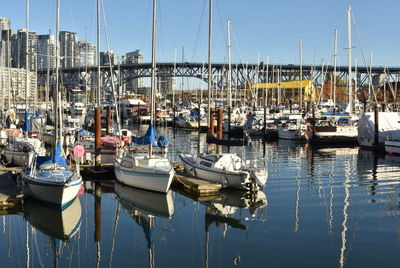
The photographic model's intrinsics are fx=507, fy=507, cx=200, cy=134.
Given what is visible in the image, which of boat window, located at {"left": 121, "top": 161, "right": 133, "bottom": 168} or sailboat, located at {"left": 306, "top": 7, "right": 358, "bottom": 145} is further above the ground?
sailboat, located at {"left": 306, "top": 7, "right": 358, "bottom": 145}

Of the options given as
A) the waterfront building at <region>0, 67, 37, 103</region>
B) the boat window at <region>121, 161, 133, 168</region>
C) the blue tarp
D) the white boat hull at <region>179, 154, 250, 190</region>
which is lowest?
the white boat hull at <region>179, 154, 250, 190</region>

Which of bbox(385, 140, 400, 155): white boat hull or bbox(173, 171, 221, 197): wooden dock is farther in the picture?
bbox(385, 140, 400, 155): white boat hull

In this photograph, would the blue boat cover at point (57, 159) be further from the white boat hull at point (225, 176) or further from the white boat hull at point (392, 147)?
the white boat hull at point (392, 147)

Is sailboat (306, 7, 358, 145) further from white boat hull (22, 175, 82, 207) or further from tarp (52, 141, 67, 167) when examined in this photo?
white boat hull (22, 175, 82, 207)

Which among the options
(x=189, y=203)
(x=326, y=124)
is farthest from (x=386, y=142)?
(x=189, y=203)

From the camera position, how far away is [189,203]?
23625mm

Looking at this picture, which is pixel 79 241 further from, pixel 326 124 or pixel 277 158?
pixel 326 124

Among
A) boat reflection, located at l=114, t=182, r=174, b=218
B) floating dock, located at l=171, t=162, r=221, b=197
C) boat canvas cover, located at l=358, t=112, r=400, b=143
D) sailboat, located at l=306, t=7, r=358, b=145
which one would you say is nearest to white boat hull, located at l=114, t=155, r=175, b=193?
boat reflection, located at l=114, t=182, r=174, b=218

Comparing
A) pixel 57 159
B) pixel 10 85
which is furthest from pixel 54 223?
pixel 10 85

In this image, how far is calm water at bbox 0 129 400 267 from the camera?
1622 centimetres

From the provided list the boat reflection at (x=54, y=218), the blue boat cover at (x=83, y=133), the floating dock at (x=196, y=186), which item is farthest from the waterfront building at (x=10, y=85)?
the boat reflection at (x=54, y=218)

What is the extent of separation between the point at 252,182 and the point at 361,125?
27.1 metres

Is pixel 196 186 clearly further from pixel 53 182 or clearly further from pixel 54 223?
pixel 54 223

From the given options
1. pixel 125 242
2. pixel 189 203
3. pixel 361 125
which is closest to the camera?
pixel 125 242
